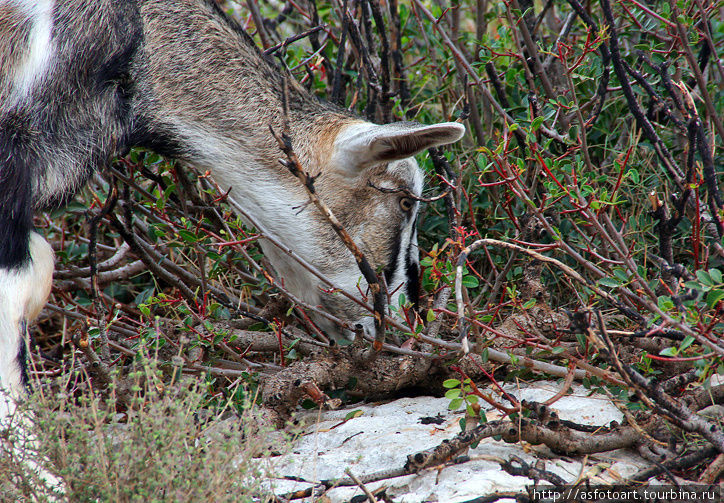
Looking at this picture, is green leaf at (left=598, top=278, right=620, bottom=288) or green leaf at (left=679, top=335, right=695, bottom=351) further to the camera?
→ green leaf at (left=598, top=278, right=620, bottom=288)

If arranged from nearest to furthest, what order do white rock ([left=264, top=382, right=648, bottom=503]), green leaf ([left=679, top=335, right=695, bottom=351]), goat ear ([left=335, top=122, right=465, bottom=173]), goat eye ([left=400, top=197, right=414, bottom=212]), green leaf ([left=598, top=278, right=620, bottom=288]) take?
green leaf ([left=679, top=335, right=695, bottom=351]) < white rock ([left=264, top=382, right=648, bottom=503]) < green leaf ([left=598, top=278, right=620, bottom=288]) < goat ear ([left=335, top=122, right=465, bottom=173]) < goat eye ([left=400, top=197, right=414, bottom=212])

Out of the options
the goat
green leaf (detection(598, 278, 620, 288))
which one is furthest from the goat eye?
green leaf (detection(598, 278, 620, 288))

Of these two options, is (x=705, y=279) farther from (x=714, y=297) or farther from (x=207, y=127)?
(x=207, y=127)

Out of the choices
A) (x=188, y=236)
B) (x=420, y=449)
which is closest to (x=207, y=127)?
(x=188, y=236)

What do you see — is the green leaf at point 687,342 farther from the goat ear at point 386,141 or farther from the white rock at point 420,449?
the goat ear at point 386,141

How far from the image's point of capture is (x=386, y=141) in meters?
3.33

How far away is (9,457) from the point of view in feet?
7.27

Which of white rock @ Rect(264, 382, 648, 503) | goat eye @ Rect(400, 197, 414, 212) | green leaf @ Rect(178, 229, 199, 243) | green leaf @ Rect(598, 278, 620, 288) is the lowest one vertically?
white rock @ Rect(264, 382, 648, 503)

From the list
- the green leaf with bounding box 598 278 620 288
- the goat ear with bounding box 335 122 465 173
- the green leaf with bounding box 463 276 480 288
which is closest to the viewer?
the green leaf with bounding box 598 278 620 288

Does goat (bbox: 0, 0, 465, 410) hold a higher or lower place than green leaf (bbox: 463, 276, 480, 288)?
higher

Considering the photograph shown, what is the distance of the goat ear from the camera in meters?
3.18

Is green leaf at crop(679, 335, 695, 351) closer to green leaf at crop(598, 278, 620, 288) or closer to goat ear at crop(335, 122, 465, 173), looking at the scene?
green leaf at crop(598, 278, 620, 288)

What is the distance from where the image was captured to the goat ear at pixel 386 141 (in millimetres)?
3176

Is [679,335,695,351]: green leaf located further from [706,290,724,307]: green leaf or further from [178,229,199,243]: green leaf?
[178,229,199,243]: green leaf
